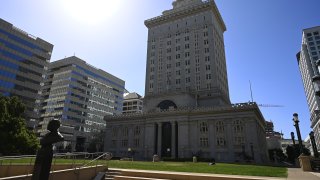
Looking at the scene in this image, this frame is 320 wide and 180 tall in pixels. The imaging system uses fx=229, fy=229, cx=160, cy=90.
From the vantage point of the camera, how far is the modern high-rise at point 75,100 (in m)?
95.5

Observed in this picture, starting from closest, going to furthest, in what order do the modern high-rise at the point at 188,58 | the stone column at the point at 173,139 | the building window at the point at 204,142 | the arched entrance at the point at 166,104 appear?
the building window at the point at 204,142 → the stone column at the point at 173,139 → the arched entrance at the point at 166,104 → the modern high-rise at the point at 188,58

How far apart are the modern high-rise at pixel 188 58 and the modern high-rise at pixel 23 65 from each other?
128 ft

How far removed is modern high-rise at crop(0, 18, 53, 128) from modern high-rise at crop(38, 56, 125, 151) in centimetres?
1512

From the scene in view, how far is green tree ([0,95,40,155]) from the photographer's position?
34.0 meters

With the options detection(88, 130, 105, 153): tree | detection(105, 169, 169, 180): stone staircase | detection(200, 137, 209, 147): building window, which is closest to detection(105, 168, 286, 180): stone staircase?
detection(105, 169, 169, 180): stone staircase

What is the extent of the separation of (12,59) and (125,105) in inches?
3298

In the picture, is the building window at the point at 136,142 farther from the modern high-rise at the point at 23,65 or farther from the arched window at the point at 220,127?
the modern high-rise at the point at 23,65

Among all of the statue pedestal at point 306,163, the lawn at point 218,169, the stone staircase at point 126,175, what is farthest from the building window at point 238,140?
the stone staircase at point 126,175

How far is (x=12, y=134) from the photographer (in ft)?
115

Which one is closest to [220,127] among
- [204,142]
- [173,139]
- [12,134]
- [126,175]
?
[204,142]

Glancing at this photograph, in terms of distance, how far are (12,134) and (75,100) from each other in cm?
6664

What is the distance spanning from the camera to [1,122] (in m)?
34.4

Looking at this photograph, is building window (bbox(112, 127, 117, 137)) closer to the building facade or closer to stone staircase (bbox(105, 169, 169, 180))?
stone staircase (bbox(105, 169, 169, 180))

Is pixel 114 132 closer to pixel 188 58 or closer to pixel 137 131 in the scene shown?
pixel 137 131
